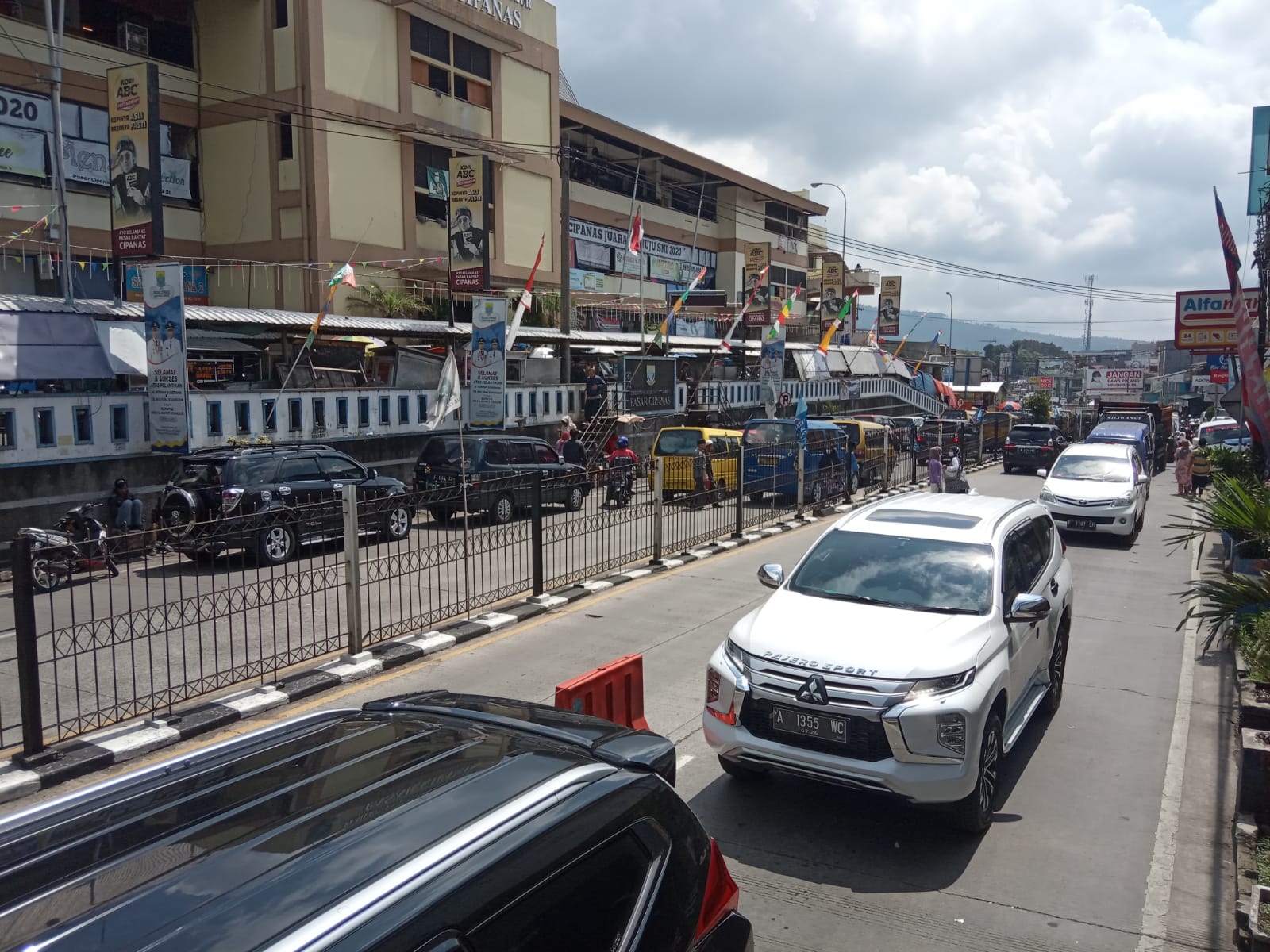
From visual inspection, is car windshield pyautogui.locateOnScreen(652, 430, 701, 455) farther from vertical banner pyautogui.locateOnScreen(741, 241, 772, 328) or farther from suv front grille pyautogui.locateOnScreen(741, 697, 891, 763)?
suv front grille pyautogui.locateOnScreen(741, 697, 891, 763)

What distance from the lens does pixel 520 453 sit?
64.5ft

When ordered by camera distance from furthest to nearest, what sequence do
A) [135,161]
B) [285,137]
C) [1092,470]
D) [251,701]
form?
[285,137] < [1092,470] < [135,161] < [251,701]

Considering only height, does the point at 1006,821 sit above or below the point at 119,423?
below

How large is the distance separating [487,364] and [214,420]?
6.33 m

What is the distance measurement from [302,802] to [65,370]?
1648 centimetres

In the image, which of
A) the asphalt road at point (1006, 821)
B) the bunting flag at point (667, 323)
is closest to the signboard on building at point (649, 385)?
the bunting flag at point (667, 323)

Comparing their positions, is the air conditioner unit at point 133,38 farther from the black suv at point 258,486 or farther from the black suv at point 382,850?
the black suv at point 382,850

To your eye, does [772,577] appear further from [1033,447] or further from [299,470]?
[1033,447]

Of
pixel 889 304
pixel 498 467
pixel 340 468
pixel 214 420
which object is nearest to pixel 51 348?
pixel 214 420

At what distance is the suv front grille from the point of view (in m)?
5.54

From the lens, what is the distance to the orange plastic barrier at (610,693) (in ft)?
19.0

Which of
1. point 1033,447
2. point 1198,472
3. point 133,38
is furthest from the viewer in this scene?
point 1033,447

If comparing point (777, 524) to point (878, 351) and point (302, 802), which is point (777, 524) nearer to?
point (302, 802)

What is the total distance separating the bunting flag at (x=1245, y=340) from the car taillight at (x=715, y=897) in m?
10.5
